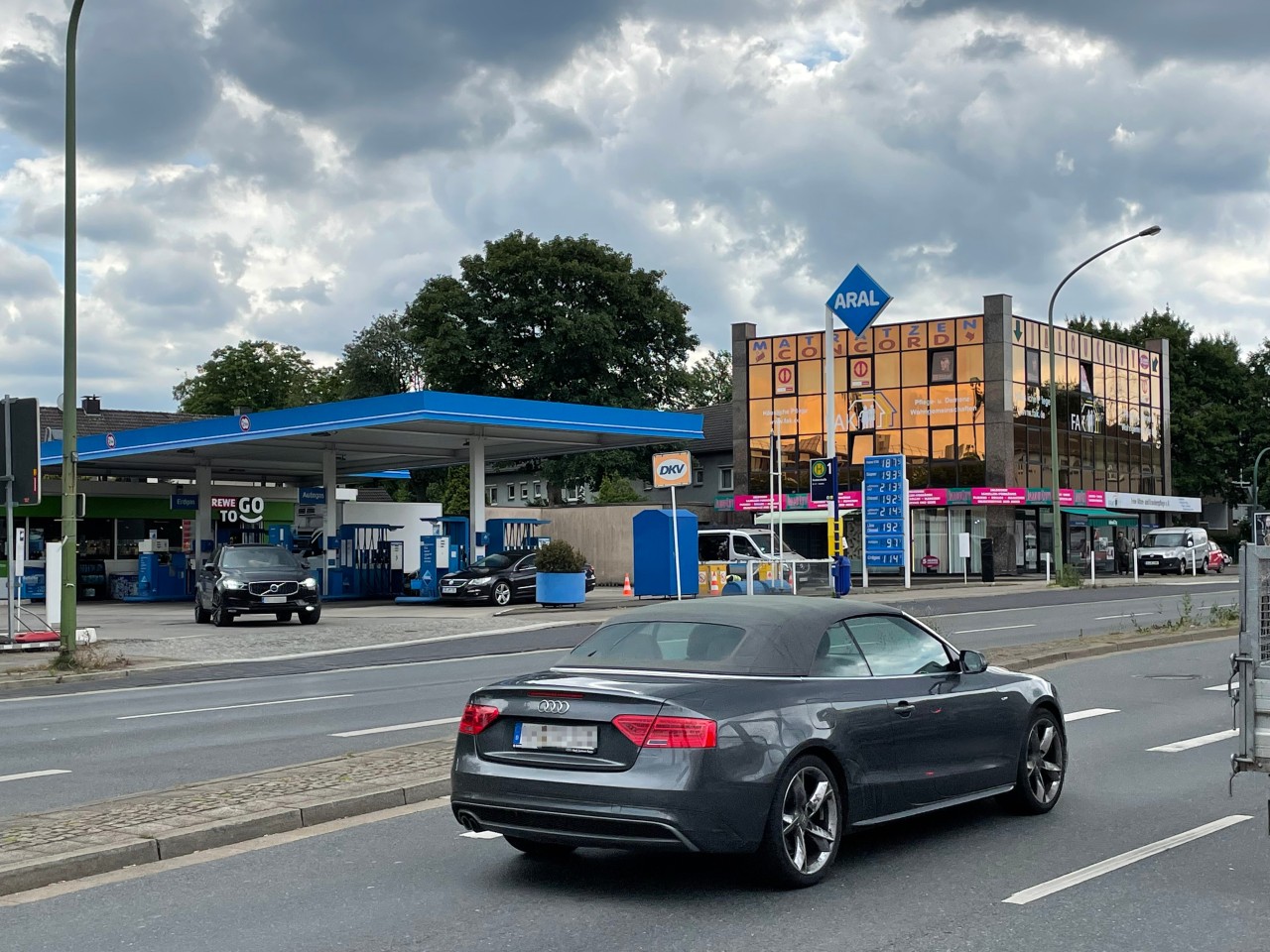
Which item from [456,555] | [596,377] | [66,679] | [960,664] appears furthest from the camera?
[596,377]

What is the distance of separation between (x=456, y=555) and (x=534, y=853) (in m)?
30.7

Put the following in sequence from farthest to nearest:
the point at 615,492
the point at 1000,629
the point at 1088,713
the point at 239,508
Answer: the point at 615,492 → the point at 239,508 → the point at 1000,629 → the point at 1088,713

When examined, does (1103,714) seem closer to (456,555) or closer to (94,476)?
(456,555)

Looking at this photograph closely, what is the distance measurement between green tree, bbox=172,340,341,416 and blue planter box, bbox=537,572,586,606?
59.3 m

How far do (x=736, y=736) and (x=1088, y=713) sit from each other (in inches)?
305

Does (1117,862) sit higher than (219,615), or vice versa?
(219,615)

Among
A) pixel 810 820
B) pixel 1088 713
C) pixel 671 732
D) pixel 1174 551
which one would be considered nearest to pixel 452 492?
pixel 1174 551

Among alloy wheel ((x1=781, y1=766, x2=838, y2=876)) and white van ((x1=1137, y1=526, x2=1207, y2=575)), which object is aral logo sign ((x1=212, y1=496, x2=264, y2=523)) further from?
alloy wheel ((x1=781, y1=766, x2=838, y2=876))

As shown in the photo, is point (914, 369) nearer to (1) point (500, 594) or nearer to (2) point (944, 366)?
(2) point (944, 366)

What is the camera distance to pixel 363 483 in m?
93.6

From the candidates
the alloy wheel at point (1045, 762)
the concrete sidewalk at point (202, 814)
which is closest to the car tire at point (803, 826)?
the alloy wheel at point (1045, 762)

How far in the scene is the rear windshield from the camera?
6.95 m

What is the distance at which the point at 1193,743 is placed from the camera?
1123 cm

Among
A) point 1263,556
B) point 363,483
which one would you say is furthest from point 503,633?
point 363,483
